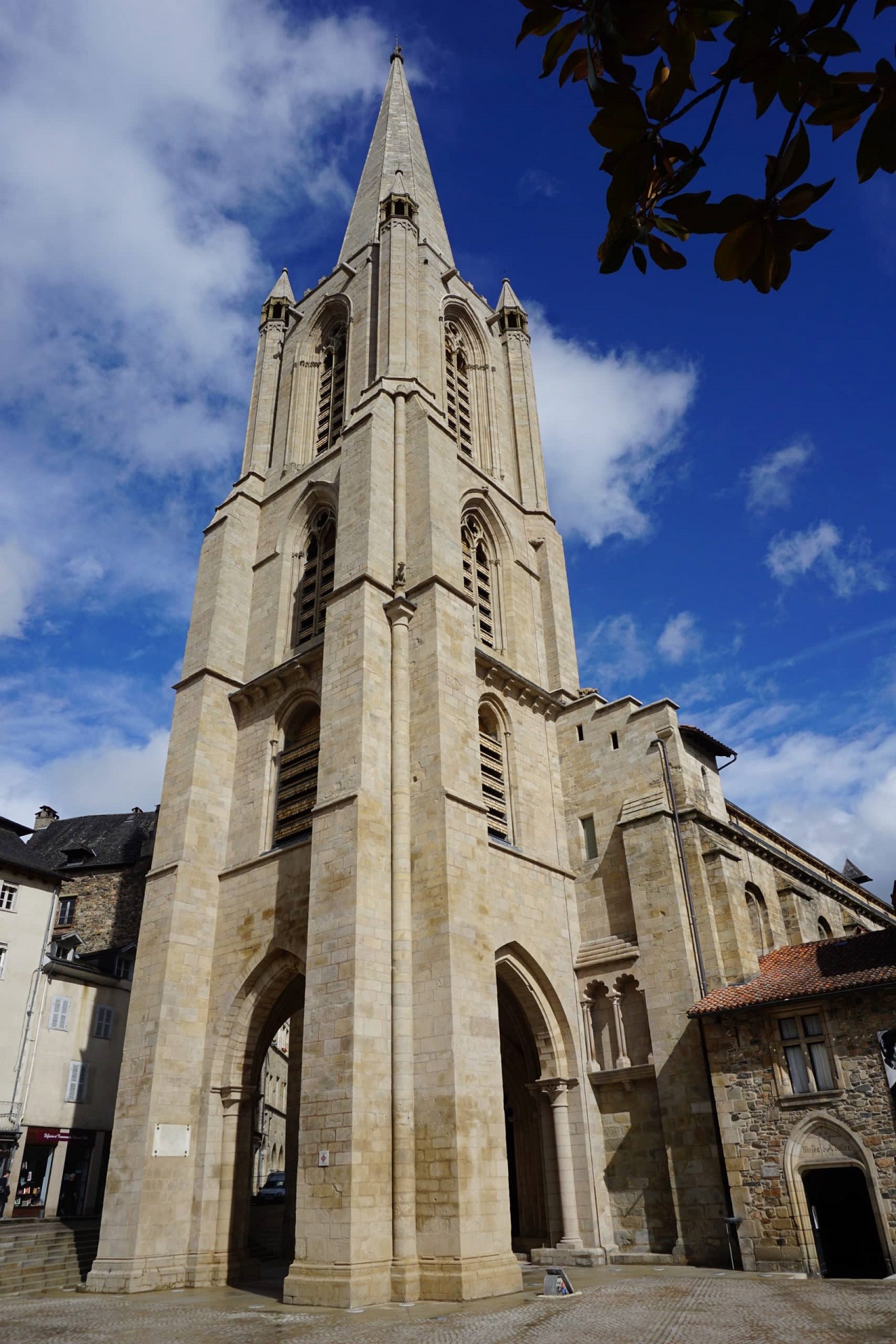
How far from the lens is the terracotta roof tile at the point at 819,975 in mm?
13992

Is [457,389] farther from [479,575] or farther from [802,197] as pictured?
[802,197]

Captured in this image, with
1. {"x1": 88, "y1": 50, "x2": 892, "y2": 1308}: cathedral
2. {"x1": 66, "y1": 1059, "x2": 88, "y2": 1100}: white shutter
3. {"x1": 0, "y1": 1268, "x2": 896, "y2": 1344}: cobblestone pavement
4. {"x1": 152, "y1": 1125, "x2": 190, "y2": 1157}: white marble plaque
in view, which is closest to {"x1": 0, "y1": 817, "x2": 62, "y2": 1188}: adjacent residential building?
{"x1": 66, "y1": 1059, "x2": 88, "y2": 1100}: white shutter

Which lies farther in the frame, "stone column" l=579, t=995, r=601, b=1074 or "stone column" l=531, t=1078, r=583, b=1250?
"stone column" l=579, t=995, r=601, b=1074

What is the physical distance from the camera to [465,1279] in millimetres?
11734

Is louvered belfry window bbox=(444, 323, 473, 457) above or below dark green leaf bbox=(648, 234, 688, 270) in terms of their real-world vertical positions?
above

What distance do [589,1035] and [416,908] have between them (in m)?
5.38

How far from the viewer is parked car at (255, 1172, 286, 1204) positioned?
24.5 metres

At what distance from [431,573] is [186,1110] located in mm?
10723

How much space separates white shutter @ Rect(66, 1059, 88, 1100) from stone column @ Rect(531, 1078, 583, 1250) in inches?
476

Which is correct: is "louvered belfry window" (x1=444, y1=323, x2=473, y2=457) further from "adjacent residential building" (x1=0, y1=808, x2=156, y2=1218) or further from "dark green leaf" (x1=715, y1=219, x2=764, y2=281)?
"dark green leaf" (x1=715, y1=219, x2=764, y2=281)

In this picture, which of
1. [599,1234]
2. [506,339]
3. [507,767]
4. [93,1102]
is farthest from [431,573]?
[93,1102]

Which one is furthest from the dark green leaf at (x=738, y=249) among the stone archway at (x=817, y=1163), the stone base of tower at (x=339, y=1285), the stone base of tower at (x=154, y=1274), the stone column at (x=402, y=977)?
the stone base of tower at (x=154, y=1274)

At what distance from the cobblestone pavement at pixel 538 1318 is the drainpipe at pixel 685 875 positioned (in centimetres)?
474

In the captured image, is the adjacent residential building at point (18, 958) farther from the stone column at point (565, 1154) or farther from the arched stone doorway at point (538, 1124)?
the stone column at point (565, 1154)
